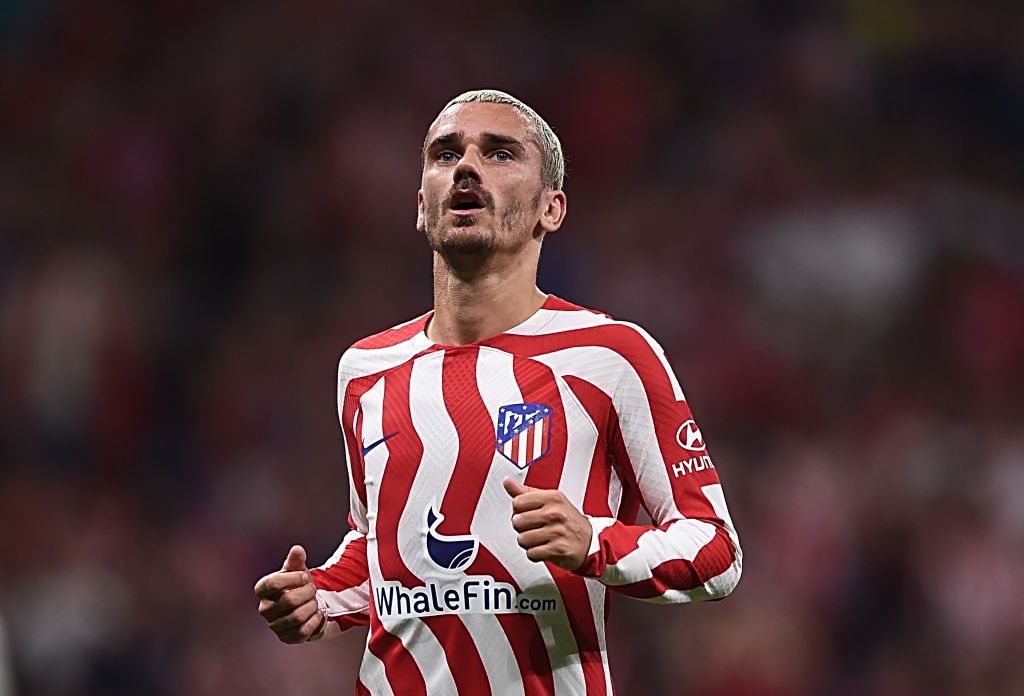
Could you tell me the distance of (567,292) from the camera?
9281 mm

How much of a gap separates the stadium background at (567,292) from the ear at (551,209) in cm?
432

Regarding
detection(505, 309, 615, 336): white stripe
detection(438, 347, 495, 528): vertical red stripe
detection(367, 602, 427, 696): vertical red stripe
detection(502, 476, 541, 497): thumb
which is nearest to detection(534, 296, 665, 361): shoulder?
detection(505, 309, 615, 336): white stripe

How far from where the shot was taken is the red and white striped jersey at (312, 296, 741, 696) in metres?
3.19

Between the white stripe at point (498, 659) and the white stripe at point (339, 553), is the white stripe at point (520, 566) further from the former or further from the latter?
the white stripe at point (339, 553)

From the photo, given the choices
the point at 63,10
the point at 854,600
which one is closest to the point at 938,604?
the point at 854,600

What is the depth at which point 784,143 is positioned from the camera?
10.3 metres

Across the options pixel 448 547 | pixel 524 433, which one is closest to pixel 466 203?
pixel 524 433

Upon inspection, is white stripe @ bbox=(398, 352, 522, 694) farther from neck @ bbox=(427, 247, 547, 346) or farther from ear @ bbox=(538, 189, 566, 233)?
ear @ bbox=(538, 189, 566, 233)

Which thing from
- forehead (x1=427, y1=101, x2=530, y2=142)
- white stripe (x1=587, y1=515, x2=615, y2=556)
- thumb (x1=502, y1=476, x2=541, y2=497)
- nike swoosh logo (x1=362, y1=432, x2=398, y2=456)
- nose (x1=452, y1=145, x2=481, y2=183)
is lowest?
white stripe (x1=587, y1=515, x2=615, y2=556)

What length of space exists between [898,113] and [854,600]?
13.6 feet

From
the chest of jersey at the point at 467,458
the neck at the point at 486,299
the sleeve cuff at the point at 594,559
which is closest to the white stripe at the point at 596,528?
the sleeve cuff at the point at 594,559

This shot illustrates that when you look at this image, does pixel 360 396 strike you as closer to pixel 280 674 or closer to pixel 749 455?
pixel 280 674

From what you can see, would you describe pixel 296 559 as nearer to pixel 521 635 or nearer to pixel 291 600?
pixel 291 600

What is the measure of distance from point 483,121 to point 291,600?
118 cm
